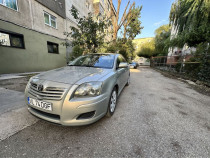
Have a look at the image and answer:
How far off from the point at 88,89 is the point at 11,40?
26.3 ft

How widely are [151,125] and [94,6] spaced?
1880 cm

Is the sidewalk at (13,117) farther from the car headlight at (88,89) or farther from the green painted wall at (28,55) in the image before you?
the green painted wall at (28,55)

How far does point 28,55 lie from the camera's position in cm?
697

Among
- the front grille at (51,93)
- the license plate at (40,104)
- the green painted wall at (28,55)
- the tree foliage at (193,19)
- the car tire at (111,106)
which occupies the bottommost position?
the car tire at (111,106)

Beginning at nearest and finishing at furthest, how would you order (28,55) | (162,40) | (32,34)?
(28,55), (32,34), (162,40)

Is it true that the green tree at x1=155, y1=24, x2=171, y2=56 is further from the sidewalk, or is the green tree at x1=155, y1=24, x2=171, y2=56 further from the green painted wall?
the sidewalk

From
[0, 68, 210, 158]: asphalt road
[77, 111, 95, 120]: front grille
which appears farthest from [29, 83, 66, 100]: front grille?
[0, 68, 210, 158]: asphalt road

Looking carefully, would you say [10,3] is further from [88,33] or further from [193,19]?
[193,19]

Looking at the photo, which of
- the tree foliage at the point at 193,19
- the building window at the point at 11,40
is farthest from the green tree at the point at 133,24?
the building window at the point at 11,40

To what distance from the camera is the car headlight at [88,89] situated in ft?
4.72

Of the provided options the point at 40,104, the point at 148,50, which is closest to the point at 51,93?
the point at 40,104

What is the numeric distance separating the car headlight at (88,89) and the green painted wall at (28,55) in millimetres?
7350

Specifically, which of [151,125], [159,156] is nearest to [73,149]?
[159,156]

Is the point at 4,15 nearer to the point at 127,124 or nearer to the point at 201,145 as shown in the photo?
the point at 127,124
